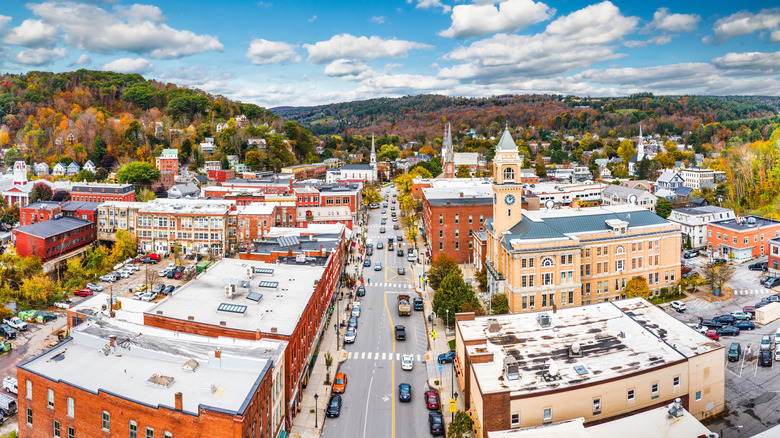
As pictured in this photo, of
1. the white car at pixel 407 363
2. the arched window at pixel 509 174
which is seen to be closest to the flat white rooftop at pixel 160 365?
the white car at pixel 407 363

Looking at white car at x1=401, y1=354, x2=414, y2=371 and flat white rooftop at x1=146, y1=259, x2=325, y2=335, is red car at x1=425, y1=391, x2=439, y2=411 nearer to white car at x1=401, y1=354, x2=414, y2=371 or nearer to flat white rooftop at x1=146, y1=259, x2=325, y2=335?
white car at x1=401, y1=354, x2=414, y2=371

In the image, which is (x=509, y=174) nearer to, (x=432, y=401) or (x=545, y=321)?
(x=545, y=321)

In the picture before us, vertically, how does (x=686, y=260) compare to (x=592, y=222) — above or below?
below

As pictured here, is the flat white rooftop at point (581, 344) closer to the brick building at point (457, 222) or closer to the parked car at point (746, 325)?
the parked car at point (746, 325)

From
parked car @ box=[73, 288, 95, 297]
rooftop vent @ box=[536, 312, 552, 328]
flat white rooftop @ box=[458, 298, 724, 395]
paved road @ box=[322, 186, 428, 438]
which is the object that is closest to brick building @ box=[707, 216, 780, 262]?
flat white rooftop @ box=[458, 298, 724, 395]

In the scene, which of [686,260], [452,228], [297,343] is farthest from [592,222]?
[297,343]

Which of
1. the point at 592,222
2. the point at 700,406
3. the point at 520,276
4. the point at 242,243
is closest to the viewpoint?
the point at 700,406

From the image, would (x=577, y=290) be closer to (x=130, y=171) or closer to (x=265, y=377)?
(x=265, y=377)
